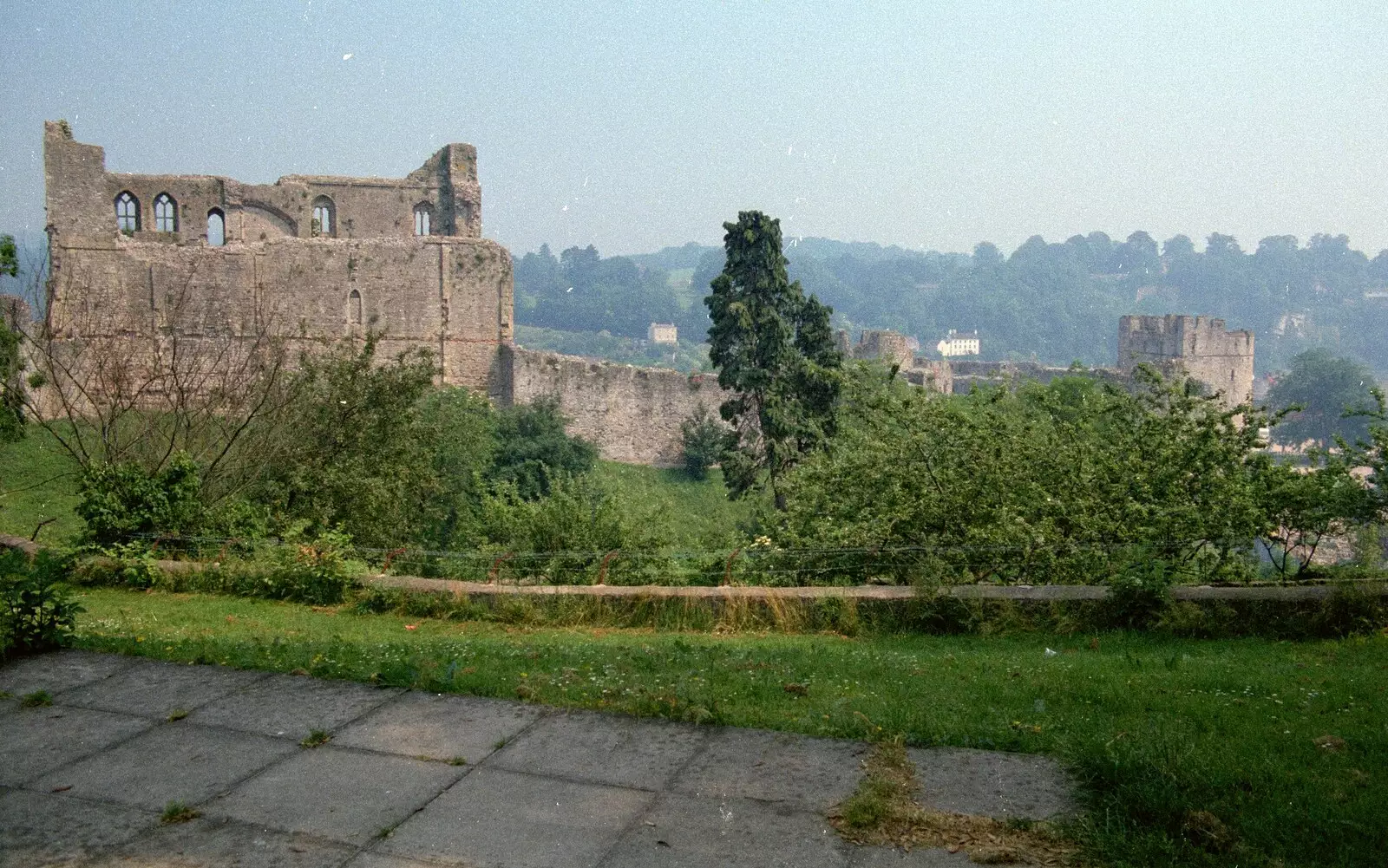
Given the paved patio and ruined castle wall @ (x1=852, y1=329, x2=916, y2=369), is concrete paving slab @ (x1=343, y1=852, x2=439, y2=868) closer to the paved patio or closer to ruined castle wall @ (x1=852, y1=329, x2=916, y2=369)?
the paved patio

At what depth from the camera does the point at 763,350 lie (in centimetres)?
2456

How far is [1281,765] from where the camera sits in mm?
4008

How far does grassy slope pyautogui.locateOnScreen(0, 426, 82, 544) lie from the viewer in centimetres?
1997

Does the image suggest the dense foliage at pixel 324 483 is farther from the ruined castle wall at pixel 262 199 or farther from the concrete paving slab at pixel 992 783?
the ruined castle wall at pixel 262 199

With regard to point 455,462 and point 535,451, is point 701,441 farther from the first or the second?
point 455,462

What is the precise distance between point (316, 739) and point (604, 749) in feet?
3.64

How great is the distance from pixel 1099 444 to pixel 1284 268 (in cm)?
12072

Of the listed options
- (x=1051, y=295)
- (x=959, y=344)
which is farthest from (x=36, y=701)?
(x=1051, y=295)

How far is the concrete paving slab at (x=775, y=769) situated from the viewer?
402 centimetres

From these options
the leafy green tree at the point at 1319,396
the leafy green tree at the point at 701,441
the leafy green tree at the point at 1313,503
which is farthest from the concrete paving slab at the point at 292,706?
the leafy green tree at the point at 1319,396

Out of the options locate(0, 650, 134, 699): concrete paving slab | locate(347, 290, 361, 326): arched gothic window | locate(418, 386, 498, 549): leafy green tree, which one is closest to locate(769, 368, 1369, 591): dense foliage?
locate(0, 650, 134, 699): concrete paving slab

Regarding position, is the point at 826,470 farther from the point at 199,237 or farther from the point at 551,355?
the point at 199,237

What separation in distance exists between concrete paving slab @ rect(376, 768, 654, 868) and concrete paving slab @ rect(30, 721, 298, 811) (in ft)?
2.73

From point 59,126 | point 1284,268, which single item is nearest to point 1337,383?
point 59,126
